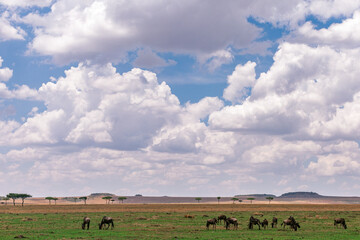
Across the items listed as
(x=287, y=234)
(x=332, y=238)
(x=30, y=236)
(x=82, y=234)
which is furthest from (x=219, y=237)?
(x=30, y=236)

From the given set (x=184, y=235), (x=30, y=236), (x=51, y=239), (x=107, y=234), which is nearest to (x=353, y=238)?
(x=184, y=235)

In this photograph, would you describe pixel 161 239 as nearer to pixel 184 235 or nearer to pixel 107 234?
pixel 184 235

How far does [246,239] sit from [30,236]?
2286cm

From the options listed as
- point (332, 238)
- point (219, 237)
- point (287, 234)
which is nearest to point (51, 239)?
point (219, 237)

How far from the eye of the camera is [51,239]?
4572 cm

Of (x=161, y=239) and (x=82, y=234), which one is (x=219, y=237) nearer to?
(x=161, y=239)

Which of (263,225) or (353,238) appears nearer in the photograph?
(353,238)

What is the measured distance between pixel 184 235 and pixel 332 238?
15300mm

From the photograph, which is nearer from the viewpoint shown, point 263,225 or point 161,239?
point 161,239

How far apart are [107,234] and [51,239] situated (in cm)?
718

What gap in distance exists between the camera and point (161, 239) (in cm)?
4541

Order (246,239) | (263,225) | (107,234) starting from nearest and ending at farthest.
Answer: (246,239)
(107,234)
(263,225)

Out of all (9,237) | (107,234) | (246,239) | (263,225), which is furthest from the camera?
(263,225)

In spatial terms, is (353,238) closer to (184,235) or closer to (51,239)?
(184,235)
